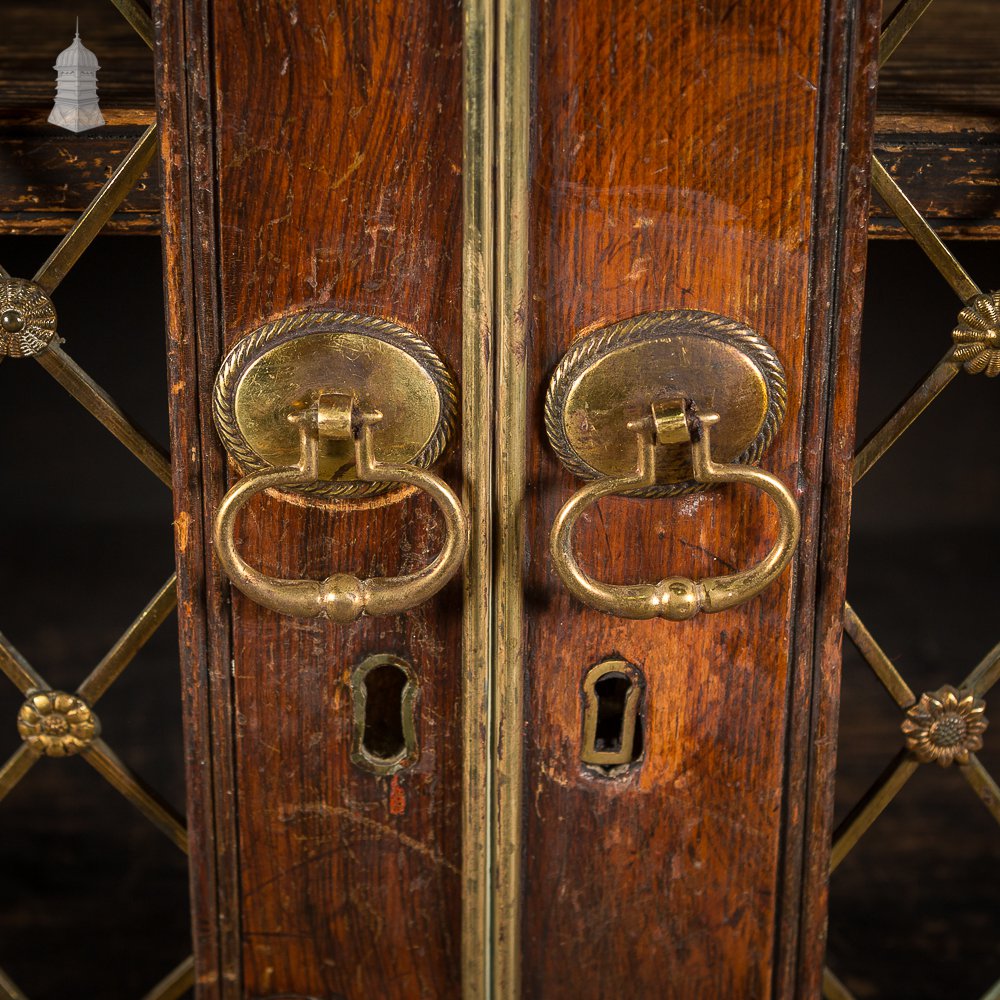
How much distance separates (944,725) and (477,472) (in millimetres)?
376

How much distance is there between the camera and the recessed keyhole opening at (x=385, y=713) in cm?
62

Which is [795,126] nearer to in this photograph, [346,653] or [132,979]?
[346,653]

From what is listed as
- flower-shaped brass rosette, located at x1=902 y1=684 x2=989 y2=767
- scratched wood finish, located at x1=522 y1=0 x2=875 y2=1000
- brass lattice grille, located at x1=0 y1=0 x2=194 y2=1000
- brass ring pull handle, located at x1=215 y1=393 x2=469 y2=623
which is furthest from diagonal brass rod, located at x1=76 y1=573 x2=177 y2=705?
flower-shaped brass rosette, located at x1=902 y1=684 x2=989 y2=767

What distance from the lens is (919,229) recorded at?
0.64 metres

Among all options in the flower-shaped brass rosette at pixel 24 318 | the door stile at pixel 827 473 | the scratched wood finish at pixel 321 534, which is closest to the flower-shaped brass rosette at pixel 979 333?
the door stile at pixel 827 473

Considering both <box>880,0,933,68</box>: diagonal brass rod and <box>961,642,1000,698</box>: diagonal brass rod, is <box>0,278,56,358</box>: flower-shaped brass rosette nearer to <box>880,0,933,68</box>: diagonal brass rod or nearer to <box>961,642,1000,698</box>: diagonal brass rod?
<box>880,0,933,68</box>: diagonal brass rod

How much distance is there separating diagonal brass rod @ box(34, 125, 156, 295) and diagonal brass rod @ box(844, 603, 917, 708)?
0.50 m

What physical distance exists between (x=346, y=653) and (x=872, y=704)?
83 cm

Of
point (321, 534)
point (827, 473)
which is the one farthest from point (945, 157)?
point (321, 534)

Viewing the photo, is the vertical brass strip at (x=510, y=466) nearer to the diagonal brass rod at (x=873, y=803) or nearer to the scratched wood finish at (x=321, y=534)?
the scratched wood finish at (x=321, y=534)

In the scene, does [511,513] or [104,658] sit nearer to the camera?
[511,513]

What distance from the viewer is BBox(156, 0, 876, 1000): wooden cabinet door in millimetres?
525

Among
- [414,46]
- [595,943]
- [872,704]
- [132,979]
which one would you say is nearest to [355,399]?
[414,46]

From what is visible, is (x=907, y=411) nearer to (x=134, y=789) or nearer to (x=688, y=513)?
(x=688, y=513)
